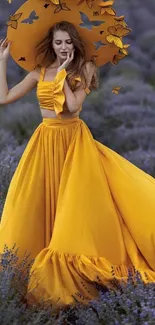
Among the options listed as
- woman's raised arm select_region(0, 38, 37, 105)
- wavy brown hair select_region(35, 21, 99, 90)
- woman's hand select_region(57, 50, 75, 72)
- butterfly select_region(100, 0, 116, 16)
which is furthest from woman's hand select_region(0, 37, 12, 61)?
butterfly select_region(100, 0, 116, 16)

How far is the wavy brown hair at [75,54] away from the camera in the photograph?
3150mm

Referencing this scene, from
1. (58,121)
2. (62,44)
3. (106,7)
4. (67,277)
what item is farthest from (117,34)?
(67,277)

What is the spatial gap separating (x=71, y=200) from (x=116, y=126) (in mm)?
3691

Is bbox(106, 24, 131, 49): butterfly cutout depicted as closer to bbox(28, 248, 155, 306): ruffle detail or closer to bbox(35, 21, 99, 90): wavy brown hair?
bbox(35, 21, 99, 90): wavy brown hair

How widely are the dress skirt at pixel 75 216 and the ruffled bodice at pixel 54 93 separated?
0.29 feet

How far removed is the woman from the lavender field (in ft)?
0.57

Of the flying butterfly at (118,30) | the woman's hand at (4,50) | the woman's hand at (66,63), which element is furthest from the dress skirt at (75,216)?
the flying butterfly at (118,30)

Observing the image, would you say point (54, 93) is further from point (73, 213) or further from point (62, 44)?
point (73, 213)

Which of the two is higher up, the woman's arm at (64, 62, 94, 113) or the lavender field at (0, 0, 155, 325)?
the woman's arm at (64, 62, 94, 113)

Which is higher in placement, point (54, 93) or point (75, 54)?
point (75, 54)

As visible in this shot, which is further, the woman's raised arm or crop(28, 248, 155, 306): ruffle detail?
the woman's raised arm

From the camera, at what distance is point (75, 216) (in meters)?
3.03

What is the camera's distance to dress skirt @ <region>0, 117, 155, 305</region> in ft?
9.73

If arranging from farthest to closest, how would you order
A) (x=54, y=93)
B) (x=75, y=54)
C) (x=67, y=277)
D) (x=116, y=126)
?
(x=116, y=126), (x=75, y=54), (x=54, y=93), (x=67, y=277)
